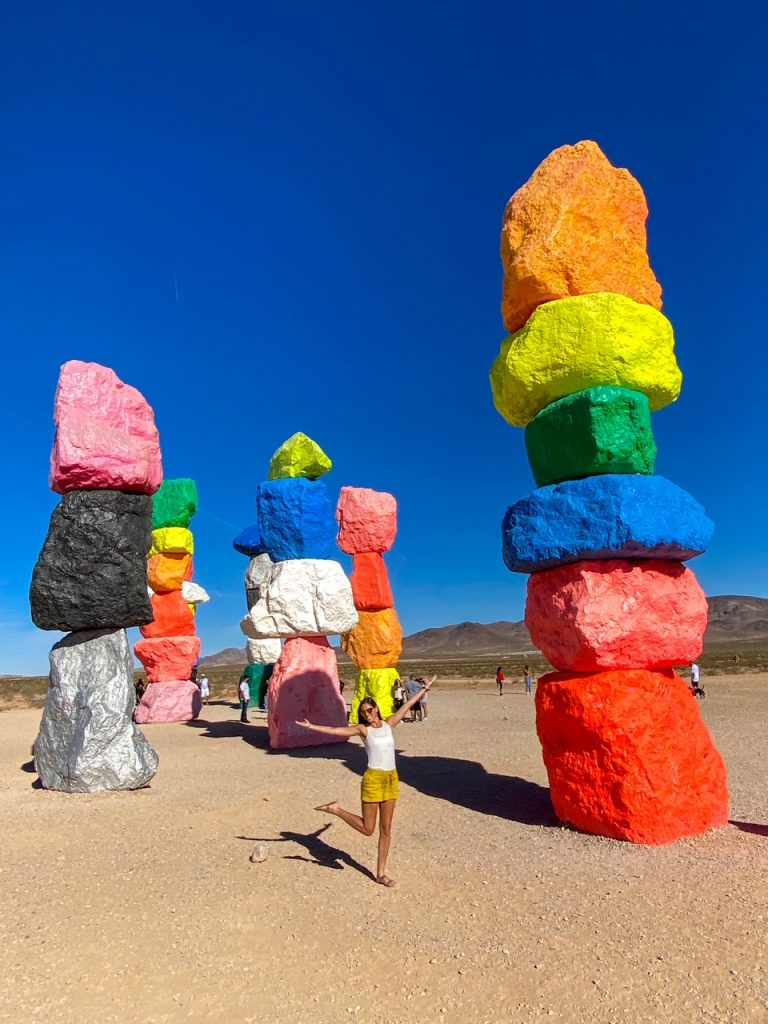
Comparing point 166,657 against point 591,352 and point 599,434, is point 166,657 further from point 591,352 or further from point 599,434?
point 591,352

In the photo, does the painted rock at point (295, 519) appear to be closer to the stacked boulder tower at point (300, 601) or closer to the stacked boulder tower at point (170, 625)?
the stacked boulder tower at point (300, 601)

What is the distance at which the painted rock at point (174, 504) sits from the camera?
18.0 meters

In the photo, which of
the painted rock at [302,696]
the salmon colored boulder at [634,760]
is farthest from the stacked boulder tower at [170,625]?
the salmon colored boulder at [634,760]

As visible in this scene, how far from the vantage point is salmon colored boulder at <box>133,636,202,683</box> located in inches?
678

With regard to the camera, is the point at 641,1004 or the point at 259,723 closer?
the point at 641,1004

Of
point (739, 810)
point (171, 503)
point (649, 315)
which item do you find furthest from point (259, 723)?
point (649, 315)

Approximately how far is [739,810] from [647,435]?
13.1 ft

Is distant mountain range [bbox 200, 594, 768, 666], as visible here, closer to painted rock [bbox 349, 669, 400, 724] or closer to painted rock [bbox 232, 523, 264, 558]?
painted rock [bbox 232, 523, 264, 558]

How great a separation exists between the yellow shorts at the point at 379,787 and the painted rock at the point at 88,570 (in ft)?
15.5

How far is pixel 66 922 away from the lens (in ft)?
14.9

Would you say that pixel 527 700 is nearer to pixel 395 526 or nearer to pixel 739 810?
pixel 395 526

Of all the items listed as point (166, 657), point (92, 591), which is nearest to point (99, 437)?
point (92, 591)

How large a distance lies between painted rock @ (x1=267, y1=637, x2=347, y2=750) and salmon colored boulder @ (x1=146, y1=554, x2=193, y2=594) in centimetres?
621

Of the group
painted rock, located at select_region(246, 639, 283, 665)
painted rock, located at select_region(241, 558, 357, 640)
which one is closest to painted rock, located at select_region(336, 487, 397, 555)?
painted rock, located at select_region(241, 558, 357, 640)
